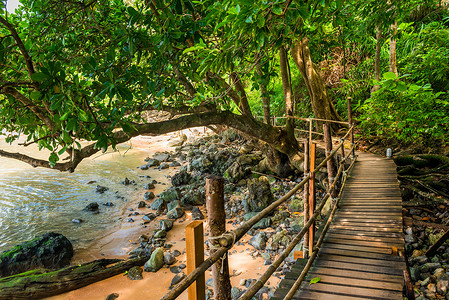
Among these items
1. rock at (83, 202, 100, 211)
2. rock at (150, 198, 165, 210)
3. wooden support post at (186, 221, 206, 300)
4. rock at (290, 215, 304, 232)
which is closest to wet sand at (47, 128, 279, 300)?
rock at (150, 198, 165, 210)

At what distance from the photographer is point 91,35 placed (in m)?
4.42

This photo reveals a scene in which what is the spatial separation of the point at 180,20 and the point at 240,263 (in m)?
4.32

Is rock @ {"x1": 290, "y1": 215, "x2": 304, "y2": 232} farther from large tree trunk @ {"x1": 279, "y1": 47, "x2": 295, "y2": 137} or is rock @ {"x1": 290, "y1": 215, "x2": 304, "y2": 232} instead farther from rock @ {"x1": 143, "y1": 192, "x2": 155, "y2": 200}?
rock @ {"x1": 143, "y1": 192, "x2": 155, "y2": 200}

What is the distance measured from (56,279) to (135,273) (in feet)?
4.69

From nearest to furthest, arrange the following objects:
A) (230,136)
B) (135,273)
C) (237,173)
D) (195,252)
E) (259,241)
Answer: (195,252), (135,273), (259,241), (237,173), (230,136)

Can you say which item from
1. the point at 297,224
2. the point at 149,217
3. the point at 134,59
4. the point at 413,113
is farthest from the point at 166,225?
the point at 413,113

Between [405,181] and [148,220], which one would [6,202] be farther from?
[405,181]

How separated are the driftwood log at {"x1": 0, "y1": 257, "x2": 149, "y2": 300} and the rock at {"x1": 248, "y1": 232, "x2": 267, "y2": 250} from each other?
7.86 ft

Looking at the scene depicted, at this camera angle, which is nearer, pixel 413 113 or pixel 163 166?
pixel 413 113

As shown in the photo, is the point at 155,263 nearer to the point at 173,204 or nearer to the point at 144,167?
the point at 173,204

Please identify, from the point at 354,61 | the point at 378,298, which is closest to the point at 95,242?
the point at 378,298

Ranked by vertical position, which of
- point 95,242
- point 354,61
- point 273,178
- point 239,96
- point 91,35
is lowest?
point 95,242

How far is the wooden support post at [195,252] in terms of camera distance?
1.31 meters

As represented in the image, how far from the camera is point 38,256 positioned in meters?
5.84
